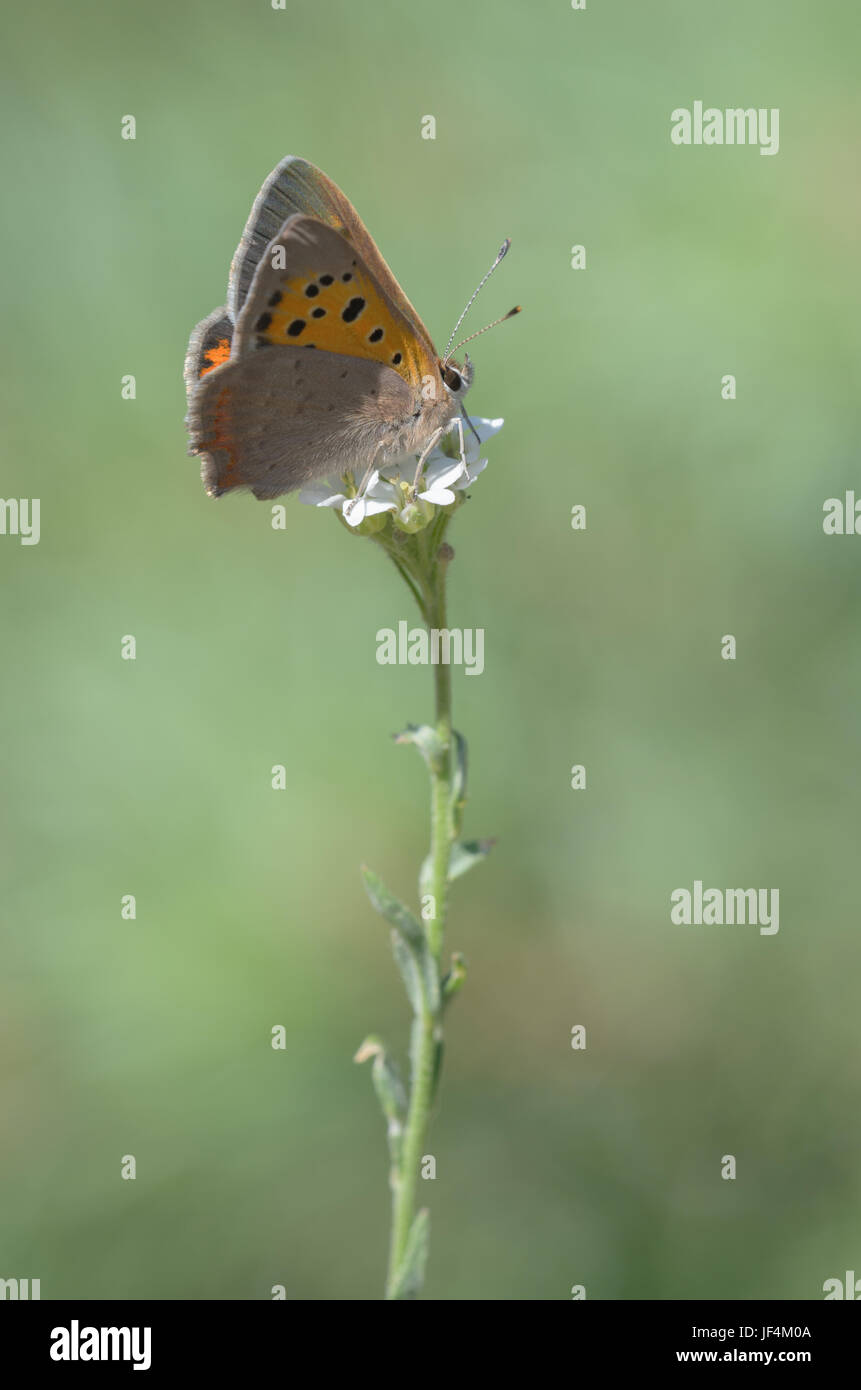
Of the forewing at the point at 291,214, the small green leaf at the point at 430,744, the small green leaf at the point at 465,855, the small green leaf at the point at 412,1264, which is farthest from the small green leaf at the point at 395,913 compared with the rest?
the forewing at the point at 291,214

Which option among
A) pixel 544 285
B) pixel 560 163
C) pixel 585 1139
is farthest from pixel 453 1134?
pixel 560 163

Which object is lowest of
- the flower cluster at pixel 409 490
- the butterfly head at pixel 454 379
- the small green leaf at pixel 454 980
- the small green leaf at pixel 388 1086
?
the small green leaf at pixel 388 1086

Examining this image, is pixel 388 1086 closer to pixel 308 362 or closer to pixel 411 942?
pixel 411 942

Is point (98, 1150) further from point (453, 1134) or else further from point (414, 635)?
point (414, 635)

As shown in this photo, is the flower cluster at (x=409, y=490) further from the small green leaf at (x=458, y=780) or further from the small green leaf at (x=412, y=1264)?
the small green leaf at (x=412, y=1264)

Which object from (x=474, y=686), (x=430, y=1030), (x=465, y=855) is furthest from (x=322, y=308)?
(x=474, y=686)

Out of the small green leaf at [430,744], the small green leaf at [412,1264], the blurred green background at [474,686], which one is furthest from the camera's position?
the blurred green background at [474,686]
